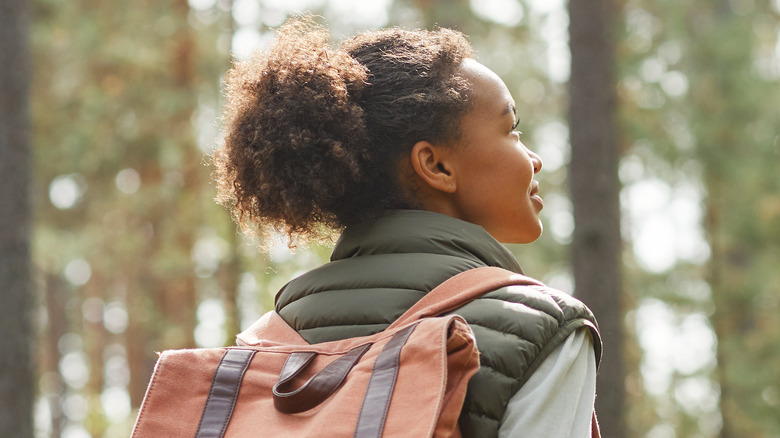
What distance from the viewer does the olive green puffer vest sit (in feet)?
4.86

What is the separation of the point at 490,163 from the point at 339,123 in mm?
333

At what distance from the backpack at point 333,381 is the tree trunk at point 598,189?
4.72 meters

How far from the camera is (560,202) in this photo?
1493 centimetres

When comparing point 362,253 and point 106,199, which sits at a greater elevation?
point 362,253

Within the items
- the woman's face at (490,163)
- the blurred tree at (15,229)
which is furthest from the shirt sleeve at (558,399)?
the blurred tree at (15,229)

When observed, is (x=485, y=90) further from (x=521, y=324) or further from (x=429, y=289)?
(x=521, y=324)

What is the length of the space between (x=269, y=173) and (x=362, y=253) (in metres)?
0.26

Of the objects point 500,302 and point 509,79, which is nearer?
point 500,302

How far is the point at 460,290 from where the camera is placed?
5.24 feet

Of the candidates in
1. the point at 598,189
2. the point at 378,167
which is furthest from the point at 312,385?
the point at 598,189

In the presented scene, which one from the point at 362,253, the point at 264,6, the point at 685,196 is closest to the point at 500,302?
the point at 362,253

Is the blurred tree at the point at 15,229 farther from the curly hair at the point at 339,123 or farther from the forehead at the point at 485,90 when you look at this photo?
the forehead at the point at 485,90

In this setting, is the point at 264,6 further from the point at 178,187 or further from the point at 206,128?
the point at 178,187

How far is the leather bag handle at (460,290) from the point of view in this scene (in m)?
1.57
